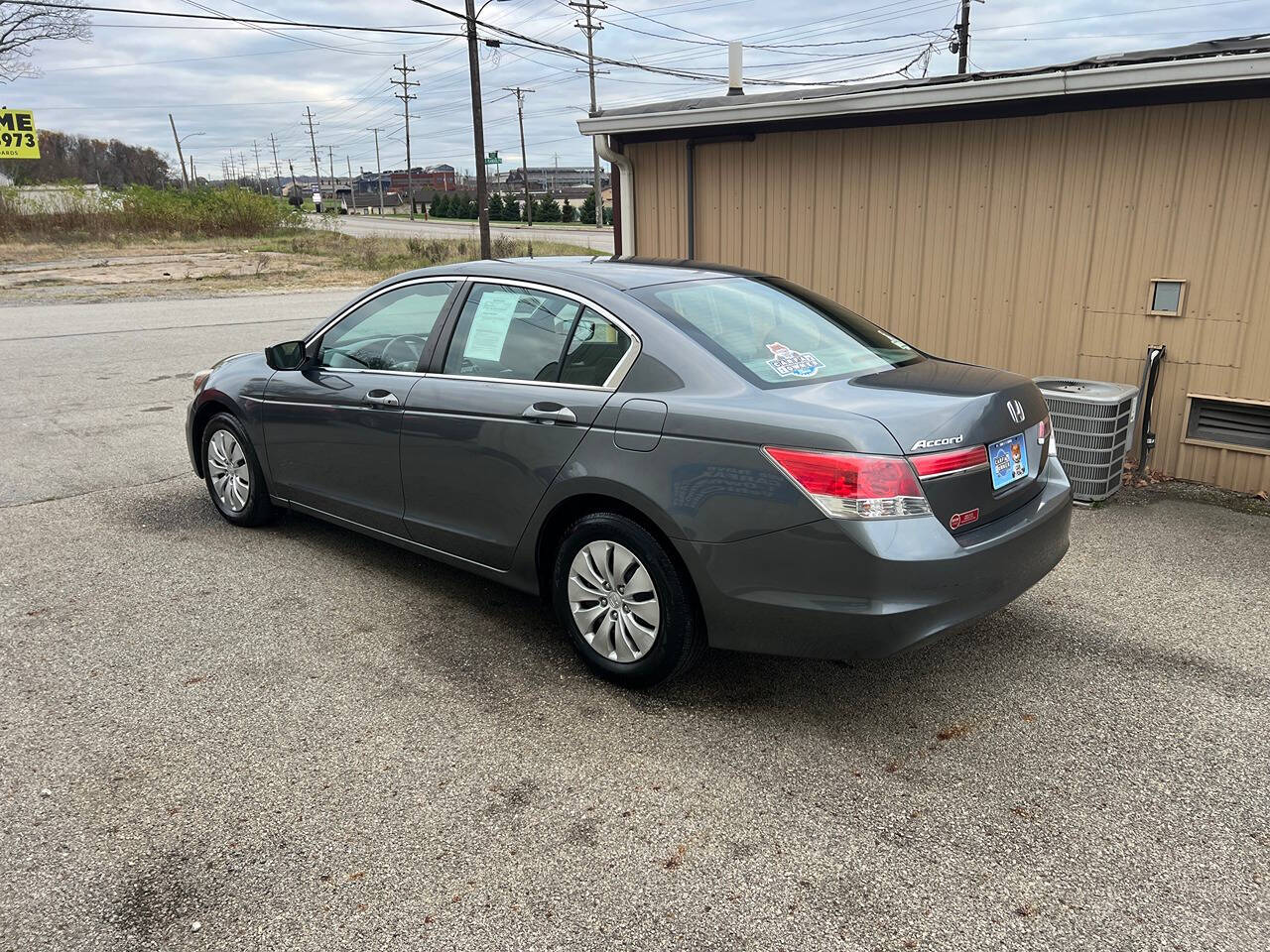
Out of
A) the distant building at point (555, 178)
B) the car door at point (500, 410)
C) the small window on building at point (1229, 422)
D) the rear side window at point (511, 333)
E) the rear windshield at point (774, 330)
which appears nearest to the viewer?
the rear windshield at point (774, 330)

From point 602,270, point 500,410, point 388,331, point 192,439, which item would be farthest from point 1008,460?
point 192,439

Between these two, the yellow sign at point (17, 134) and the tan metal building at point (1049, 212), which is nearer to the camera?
the tan metal building at point (1049, 212)

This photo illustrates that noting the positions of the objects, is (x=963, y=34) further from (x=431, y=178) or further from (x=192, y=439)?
(x=431, y=178)

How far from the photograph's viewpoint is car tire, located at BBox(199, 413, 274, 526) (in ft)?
17.0

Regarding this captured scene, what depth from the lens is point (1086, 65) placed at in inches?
224

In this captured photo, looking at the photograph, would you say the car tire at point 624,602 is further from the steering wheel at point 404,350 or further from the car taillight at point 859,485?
the steering wheel at point 404,350

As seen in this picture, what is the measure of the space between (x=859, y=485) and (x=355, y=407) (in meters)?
2.54

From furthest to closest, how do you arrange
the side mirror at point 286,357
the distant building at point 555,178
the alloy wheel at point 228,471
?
1. the distant building at point 555,178
2. the alloy wheel at point 228,471
3. the side mirror at point 286,357

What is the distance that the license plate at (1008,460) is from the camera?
324cm

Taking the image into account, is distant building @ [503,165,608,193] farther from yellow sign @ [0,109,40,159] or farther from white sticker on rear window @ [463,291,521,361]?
white sticker on rear window @ [463,291,521,361]

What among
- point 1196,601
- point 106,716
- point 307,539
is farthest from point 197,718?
point 1196,601

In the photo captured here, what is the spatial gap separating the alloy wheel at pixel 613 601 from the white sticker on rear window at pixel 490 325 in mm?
1021

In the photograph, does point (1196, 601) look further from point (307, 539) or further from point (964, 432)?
point (307, 539)

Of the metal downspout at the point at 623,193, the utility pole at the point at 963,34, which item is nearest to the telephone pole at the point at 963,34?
the utility pole at the point at 963,34
